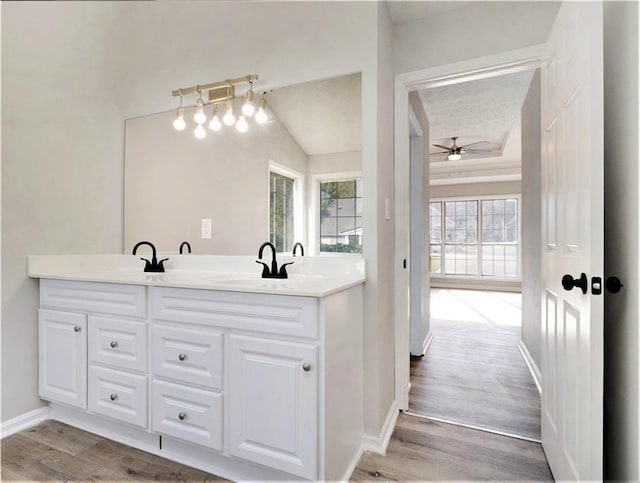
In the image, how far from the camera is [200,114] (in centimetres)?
216

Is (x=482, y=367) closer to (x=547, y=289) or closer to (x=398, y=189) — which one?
(x=547, y=289)

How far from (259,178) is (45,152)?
124 centimetres

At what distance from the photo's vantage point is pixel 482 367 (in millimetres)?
2818

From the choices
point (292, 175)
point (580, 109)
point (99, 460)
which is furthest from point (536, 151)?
point (99, 460)

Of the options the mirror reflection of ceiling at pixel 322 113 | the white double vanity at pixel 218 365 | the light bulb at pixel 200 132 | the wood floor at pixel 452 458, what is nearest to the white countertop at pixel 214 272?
the white double vanity at pixel 218 365

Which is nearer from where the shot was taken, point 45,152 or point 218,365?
point 218,365

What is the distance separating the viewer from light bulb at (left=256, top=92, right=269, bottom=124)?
201cm

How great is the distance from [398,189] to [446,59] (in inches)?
29.3

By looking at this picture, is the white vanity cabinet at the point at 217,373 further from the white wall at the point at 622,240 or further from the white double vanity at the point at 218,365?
the white wall at the point at 622,240

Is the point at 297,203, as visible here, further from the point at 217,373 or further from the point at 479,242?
the point at 479,242

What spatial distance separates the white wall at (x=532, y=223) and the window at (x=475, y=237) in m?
4.25

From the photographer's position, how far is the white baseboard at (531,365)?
7.98 feet

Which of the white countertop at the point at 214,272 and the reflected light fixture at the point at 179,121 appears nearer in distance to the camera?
the white countertop at the point at 214,272

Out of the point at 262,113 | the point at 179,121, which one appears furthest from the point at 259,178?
the point at 179,121
